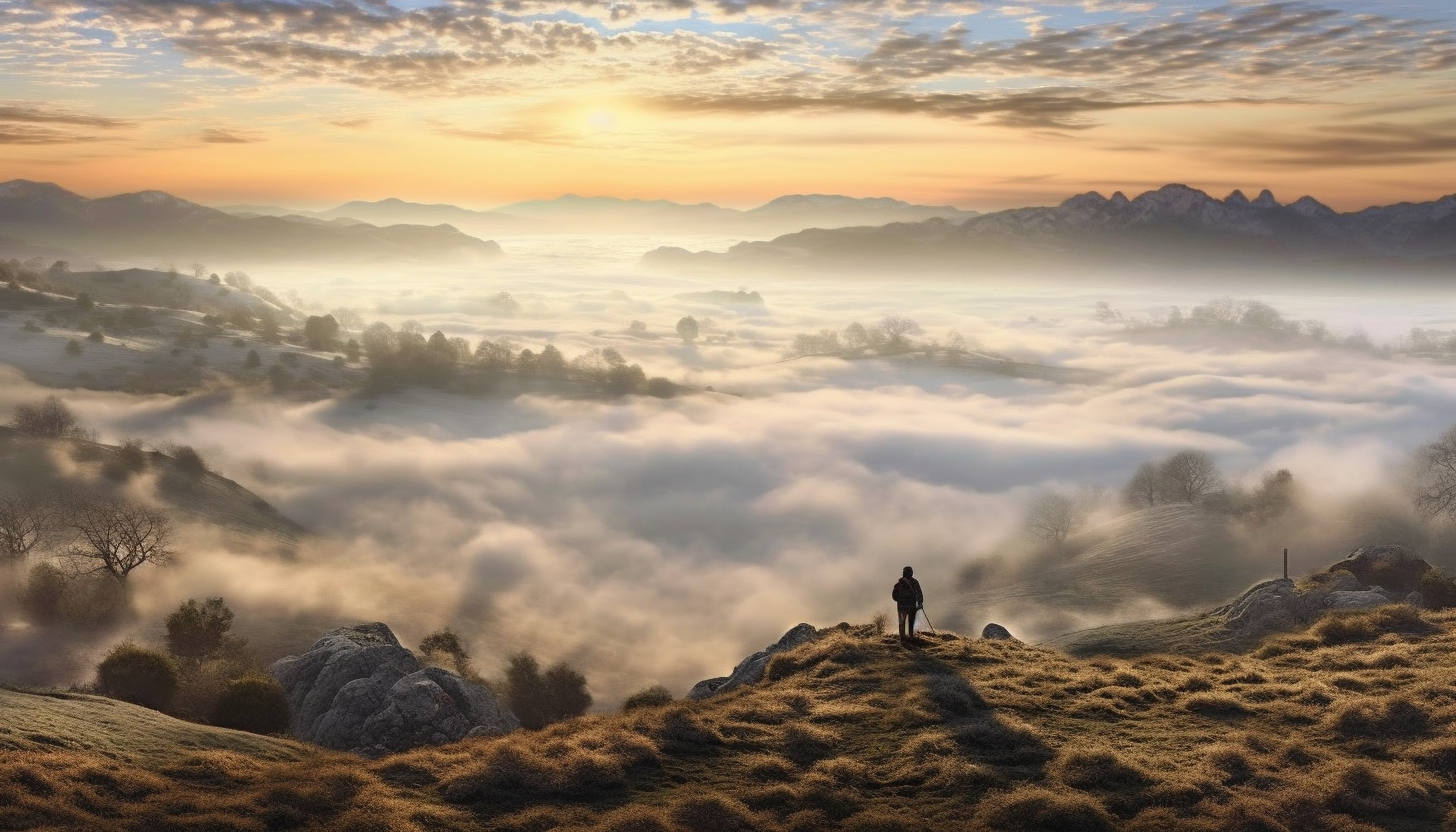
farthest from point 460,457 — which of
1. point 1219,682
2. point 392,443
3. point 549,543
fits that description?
point 1219,682

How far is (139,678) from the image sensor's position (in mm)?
48594

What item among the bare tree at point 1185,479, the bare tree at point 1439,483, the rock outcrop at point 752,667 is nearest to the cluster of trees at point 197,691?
the rock outcrop at point 752,667

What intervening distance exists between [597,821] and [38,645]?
70.6 metres

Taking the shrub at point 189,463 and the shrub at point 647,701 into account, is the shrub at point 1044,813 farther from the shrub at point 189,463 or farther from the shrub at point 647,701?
the shrub at point 189,463

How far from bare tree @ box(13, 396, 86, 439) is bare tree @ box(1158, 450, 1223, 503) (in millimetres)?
172530

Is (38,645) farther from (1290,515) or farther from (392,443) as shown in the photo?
(1290,515)

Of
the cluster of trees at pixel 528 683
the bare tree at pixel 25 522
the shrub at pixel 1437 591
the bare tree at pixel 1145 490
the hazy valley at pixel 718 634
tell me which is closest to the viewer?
the hazy valley at pixel 718 634

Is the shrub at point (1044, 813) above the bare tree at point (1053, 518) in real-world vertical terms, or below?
above

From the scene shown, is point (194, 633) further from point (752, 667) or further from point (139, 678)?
point (752, 667)

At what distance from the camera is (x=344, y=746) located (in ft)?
134

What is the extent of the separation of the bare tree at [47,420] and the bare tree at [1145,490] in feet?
559

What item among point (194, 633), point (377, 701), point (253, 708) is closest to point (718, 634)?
point (194, 633)

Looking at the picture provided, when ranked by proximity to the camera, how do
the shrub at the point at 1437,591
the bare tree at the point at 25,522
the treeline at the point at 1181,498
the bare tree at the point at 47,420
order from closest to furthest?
the shrub at the point at 1437,591, the bare tree at the point at 25,522, the treeline at the point at 1181,498, the bare tree at the point at 47,420

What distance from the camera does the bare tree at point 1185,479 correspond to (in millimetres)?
141750
